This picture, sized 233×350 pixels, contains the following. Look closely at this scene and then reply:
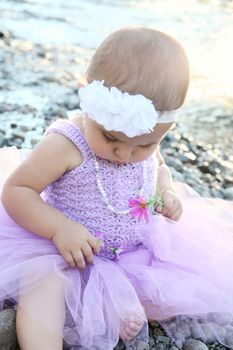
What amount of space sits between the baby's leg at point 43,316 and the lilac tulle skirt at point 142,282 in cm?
2

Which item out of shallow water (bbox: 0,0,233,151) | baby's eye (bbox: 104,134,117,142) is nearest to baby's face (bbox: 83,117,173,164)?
baby's eye (bbox: 104,134,117,142)

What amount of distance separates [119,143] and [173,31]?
17.0ft

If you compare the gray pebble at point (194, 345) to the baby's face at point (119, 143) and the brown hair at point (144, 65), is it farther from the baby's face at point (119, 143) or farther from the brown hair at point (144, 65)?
the brown hair at point (144, 65)

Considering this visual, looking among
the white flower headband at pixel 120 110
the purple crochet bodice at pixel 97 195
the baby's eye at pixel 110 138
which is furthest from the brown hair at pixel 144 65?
the purple crochet bodice at pixel 97 195

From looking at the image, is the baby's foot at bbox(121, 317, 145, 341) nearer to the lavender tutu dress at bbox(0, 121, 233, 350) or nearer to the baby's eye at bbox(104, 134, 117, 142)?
the lavender tutu dress at bbox(0, 121, 233, 350)

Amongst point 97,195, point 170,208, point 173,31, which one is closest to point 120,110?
point 97,195

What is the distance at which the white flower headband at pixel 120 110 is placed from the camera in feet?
5.58

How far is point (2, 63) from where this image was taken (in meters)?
4.61

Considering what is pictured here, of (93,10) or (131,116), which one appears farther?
(93,10)

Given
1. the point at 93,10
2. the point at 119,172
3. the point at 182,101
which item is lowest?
the point at 93,10

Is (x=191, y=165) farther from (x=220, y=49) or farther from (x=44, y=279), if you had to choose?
(x=220, y=49)

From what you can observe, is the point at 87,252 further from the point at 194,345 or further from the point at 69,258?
the point at 194,345

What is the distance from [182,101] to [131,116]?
23 centimetres

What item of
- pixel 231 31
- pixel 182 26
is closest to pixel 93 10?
pixel 182 26
